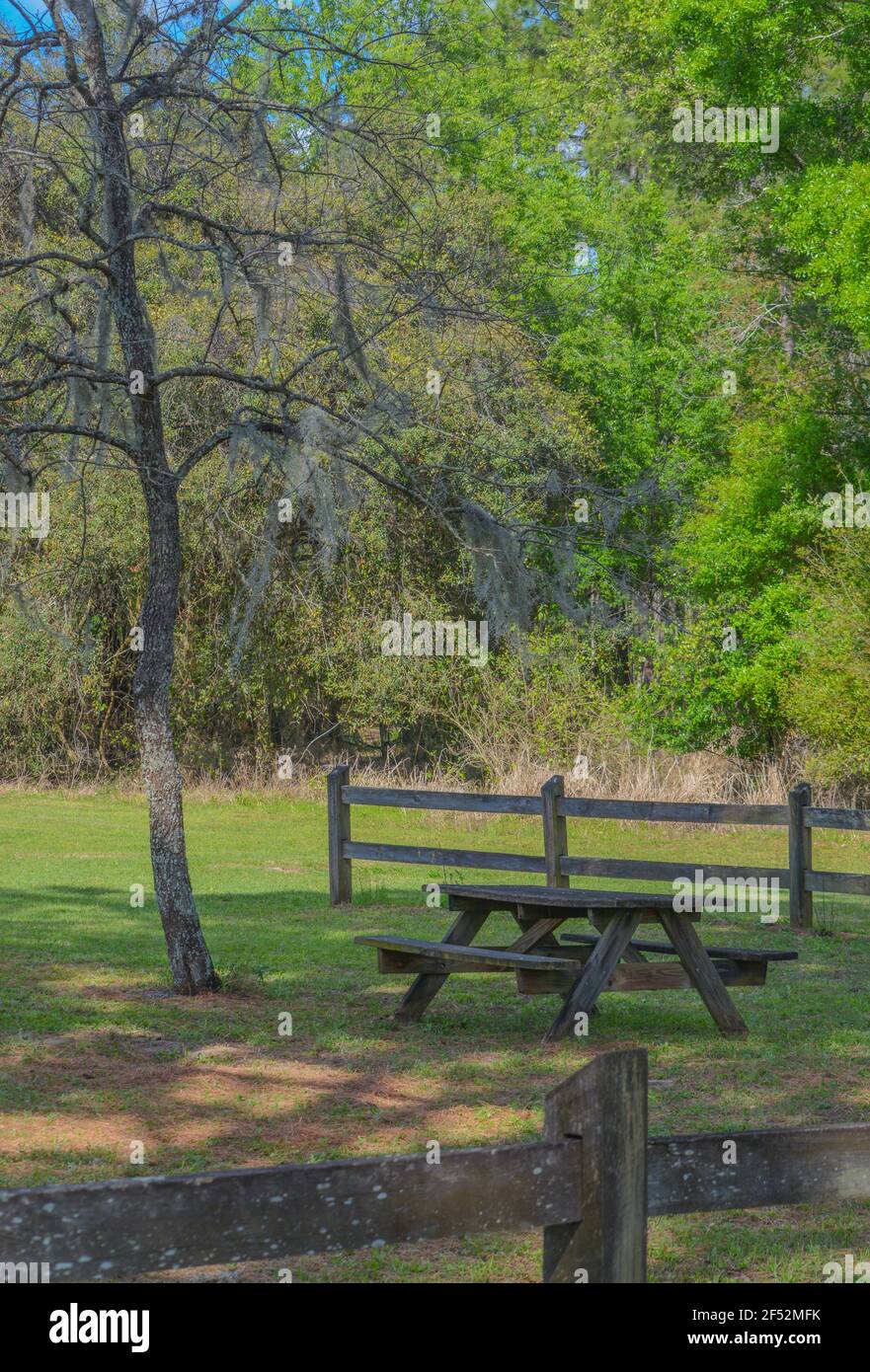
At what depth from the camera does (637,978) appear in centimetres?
859

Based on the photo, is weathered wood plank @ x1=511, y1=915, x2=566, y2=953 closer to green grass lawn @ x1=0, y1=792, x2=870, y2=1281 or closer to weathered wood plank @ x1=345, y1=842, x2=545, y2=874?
green grass lawn @ x1=0, y1=792, x2=870, y2=1281

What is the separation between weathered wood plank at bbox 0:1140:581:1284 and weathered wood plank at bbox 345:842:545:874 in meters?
10.5

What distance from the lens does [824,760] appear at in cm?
2352

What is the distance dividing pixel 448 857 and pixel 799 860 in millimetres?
3139

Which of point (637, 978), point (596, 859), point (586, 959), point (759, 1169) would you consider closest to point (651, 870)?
point (596, 859)

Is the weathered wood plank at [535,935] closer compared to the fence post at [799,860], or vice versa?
the weathered wood plank at [535,935]

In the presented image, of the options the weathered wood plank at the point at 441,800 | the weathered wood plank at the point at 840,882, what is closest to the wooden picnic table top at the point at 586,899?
the weathered wood plank at the point at 840,882

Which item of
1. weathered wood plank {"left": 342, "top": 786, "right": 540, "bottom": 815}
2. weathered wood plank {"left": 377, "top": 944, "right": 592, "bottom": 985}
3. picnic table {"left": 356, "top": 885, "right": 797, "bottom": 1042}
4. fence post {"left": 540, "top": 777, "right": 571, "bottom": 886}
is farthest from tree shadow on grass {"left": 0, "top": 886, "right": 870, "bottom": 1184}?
fence post {"left": 540, "top": 777, "right": 571, "bottom": 886}

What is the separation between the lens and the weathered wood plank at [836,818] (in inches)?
508

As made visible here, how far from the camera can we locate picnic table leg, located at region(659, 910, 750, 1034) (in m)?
8.62

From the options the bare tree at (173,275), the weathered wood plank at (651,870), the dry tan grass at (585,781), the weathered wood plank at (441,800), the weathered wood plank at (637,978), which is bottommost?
the weathered wood plank at (637,978)

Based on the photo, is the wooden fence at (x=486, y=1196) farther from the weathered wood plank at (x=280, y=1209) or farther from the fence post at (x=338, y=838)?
the fence post at (x=338, y=838)

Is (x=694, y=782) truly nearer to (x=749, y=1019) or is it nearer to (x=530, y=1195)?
(x=749, y=1019)
